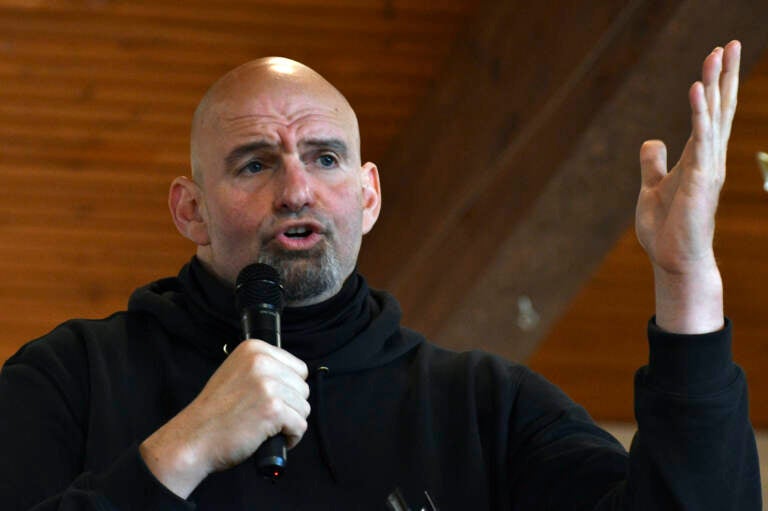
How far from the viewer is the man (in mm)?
1833

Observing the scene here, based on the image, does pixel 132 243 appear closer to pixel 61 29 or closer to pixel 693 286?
pixel 61 29

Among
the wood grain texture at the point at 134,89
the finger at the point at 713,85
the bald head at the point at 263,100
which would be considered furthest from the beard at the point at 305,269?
the wood grain texture at the point at 134,89

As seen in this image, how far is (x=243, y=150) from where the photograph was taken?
2.33 metres

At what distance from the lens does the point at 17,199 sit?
5641 mm

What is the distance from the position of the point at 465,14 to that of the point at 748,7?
1201 millimetres

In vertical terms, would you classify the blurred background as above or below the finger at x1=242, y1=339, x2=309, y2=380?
above

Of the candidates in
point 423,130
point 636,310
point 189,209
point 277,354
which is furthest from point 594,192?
point 277,354

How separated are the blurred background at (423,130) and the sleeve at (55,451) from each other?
2.21 meters

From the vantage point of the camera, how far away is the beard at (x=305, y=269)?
221cm

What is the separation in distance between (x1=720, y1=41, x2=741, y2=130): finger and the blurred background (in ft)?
6.64

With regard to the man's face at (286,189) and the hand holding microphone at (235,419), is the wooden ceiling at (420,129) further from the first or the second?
the hand holding microphone at (235,419)

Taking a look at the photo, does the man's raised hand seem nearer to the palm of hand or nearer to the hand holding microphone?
the palm of hand

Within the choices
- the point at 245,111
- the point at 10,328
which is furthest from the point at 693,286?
the point at 10,328

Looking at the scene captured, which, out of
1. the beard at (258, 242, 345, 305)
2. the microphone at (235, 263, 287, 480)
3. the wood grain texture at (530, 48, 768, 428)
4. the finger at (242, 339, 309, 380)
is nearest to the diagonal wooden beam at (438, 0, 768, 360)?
the wood grain texture at (530, 48, 768, 428)
